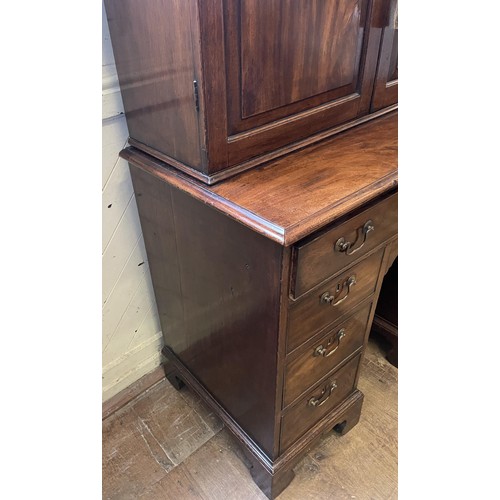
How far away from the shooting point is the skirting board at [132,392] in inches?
57.2

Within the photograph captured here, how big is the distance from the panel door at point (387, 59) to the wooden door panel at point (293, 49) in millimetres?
77

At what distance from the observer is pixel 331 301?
0.96 m

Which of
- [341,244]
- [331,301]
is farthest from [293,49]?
[331,301]

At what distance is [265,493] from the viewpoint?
4.07ft

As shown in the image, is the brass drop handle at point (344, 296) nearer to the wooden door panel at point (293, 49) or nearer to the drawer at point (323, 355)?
the drawer at point (323, 355)

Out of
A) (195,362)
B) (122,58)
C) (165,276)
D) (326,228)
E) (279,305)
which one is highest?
(122,58)

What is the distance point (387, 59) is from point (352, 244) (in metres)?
0.47

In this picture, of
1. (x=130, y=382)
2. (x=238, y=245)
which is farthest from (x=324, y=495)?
(x=238, y=245)

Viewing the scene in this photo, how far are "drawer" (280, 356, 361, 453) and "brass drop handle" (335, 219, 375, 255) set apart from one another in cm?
41

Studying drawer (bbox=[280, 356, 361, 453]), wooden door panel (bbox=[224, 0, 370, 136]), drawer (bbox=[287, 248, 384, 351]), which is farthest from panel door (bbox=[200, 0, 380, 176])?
drawer (bbox=[280, 356, 361, 453])

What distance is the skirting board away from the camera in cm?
145

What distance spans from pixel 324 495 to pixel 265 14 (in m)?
1.20

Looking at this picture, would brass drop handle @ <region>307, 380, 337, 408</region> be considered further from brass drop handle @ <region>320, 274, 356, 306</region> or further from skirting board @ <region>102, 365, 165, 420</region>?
skirting board @ <region>102, 365, 165, 420</region>

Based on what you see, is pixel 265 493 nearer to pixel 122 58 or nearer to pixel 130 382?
pixel 130 382
